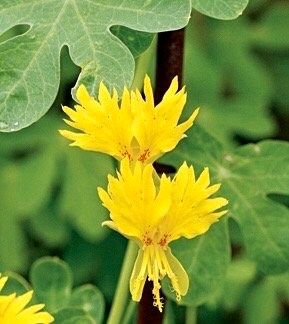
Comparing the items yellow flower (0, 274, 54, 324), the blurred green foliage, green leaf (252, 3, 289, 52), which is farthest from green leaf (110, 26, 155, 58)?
green leaf (252, 3, 289, 52)

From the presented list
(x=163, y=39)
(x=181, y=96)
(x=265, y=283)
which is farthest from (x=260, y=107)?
(x=181, y=96)

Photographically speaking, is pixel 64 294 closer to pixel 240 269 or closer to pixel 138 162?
pixel 138 162

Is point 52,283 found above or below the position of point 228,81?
below

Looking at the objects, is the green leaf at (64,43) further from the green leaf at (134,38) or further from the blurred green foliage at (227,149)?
the blurred green foliage at (227,149)

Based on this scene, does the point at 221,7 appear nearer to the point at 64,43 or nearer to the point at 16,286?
the point at 64,43

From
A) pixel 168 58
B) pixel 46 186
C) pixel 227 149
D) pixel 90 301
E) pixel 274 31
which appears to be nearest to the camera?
pixel 168 58

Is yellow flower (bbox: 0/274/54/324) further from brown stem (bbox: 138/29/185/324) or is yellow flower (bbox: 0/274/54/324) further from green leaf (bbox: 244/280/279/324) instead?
green leaf (bbox: 244/280/279/324)

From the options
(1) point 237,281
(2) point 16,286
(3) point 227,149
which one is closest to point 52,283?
(2) point 16,286

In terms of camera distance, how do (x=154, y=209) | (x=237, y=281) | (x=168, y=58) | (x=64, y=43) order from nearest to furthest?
1. (x=154, y=209)
2. (x=64, y=43)
3. (x=168, y=58)
4. (x=237, y=281)
